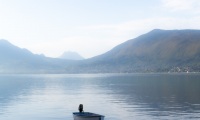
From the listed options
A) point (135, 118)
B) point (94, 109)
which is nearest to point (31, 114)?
point (94, 109)

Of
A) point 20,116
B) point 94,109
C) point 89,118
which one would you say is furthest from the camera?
point 94,109

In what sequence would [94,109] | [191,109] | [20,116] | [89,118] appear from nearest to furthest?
[89,118], [20,116], [191,109], [94,109]

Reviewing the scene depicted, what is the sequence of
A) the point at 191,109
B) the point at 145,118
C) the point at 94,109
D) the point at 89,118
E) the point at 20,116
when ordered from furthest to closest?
the point at 94,109, the point at 191,109, the point at 20,116, the point at 145,118, the point at 89,118

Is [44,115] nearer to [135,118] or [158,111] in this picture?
[135,118]

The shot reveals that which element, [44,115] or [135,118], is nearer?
[135,118]

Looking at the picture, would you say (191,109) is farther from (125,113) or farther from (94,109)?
(94,109)

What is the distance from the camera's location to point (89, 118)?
60531mm

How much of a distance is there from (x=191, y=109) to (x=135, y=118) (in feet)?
62.4

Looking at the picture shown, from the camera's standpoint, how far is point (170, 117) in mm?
73812

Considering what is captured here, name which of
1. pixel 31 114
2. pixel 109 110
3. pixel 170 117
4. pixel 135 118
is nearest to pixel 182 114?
pixel 170 117

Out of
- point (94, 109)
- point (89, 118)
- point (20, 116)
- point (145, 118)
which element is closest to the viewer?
point (89, 118)

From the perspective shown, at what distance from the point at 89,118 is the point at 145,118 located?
17291 millimetres

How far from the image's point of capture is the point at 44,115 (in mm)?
80750

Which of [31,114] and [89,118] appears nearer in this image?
[89,118]
